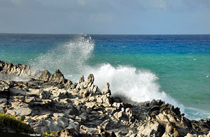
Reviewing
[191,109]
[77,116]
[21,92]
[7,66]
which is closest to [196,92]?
[191,109]

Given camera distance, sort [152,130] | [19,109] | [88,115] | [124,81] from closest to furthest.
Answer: [152,130], [19,109], [88,115], [124,81]

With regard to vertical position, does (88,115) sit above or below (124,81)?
below

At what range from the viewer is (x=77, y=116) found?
41.0 ft

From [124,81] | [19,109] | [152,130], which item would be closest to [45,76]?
[124,81]

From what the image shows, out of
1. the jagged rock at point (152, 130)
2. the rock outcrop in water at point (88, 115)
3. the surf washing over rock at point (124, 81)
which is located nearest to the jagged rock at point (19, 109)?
the rock outcrop in water at point (88, 115)

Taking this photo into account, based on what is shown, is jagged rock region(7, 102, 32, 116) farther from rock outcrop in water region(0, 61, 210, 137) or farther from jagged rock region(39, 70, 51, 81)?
jagged rock region(39, 70, 51, 81)

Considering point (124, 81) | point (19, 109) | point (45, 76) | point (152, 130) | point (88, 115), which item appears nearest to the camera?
point (152, 130)

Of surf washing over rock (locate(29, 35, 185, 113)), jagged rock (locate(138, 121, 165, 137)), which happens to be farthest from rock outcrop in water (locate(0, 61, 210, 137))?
surf washing over rock (locate(29, 35, 185, 113))

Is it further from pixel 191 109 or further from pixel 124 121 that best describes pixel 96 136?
pixel 191 109

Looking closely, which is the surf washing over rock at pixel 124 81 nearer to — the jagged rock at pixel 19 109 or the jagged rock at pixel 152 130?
the jagged rock at pixel 152 130

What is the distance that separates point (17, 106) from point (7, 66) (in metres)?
15.4

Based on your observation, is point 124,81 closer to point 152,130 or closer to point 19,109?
point 152,130

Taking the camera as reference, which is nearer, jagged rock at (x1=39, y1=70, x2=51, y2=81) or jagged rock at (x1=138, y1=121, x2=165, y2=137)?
jagged rock at (x1=138, y1=121, x2=165, y2=137)

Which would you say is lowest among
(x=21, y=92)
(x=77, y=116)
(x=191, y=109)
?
(x=191, y=109)
